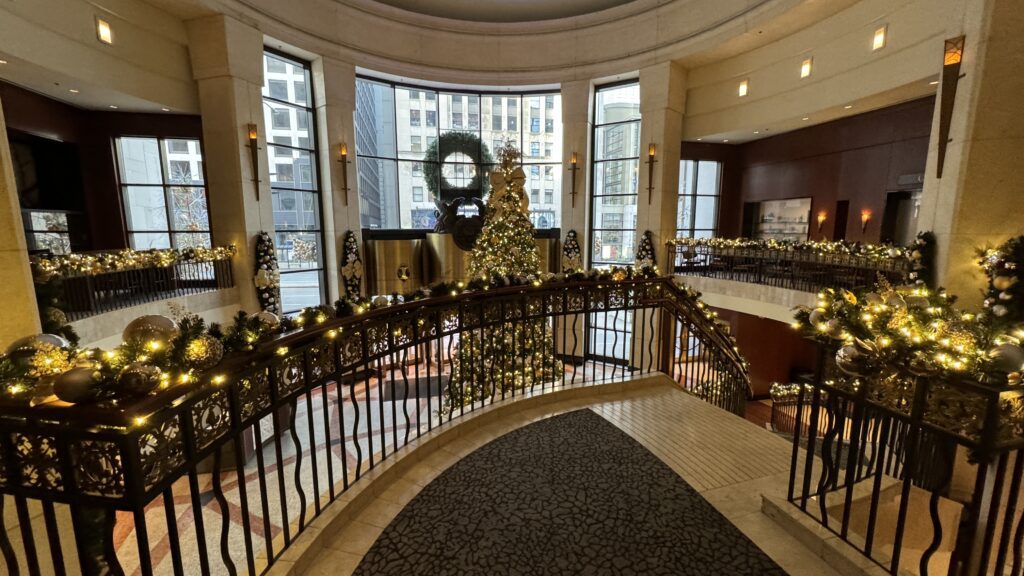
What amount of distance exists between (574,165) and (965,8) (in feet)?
24.8

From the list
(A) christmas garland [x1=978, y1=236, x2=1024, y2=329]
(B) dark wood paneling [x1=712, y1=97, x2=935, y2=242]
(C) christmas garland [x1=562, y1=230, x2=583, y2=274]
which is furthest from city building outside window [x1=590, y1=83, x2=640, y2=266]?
(A) christmas garland [x1=978, y1=236, x2=1024, y2=329]

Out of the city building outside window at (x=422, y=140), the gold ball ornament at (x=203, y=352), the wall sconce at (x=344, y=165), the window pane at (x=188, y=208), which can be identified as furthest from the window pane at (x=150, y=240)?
the gold ball ornament at (x=203, y=352)

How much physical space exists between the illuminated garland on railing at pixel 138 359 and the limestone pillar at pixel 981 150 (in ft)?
26.6

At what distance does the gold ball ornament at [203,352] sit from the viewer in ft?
5.42

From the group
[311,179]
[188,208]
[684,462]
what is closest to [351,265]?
[311,179]

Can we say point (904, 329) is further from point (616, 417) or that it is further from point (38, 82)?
point (38, 82)

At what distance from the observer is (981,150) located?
5945mm

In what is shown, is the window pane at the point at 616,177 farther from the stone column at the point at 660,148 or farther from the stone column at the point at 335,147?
the stone column at the point at 335,147

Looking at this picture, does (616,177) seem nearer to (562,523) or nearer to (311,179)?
(311,179)

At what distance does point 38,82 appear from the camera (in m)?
7.27

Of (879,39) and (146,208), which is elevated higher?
(879,39)

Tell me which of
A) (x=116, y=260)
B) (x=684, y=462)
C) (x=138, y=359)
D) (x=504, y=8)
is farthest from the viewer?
(x=504, y=8)

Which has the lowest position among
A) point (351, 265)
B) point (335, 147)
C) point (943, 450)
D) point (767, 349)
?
point (767, 349)

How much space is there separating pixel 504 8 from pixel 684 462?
12.0m
